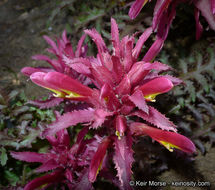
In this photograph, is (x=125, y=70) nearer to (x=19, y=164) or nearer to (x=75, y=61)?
(x=75, y=61)

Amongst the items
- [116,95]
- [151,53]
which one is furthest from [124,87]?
[151,53]

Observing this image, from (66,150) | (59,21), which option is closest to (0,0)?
(59,21)

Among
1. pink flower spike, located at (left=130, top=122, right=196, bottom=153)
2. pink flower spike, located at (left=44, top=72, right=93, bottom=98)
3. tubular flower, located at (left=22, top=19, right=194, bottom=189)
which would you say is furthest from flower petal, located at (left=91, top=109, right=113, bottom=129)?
pink flower spike, located at (left=130, top=122, right=196, bottom=153)

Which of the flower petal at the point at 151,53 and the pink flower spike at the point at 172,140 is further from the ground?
the flower petal at the point at 151,53

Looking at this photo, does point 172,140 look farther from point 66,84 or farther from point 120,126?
point 66,84

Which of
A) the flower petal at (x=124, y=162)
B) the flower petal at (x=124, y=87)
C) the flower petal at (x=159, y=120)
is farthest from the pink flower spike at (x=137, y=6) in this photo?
the flower petal at (x=124, y=162)

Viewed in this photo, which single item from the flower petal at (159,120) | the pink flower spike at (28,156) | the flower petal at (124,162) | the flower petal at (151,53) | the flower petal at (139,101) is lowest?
the pink flower spike at (28,156)

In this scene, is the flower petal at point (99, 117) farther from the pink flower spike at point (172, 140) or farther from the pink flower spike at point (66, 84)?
the pink flower spike at point (172, 140)
